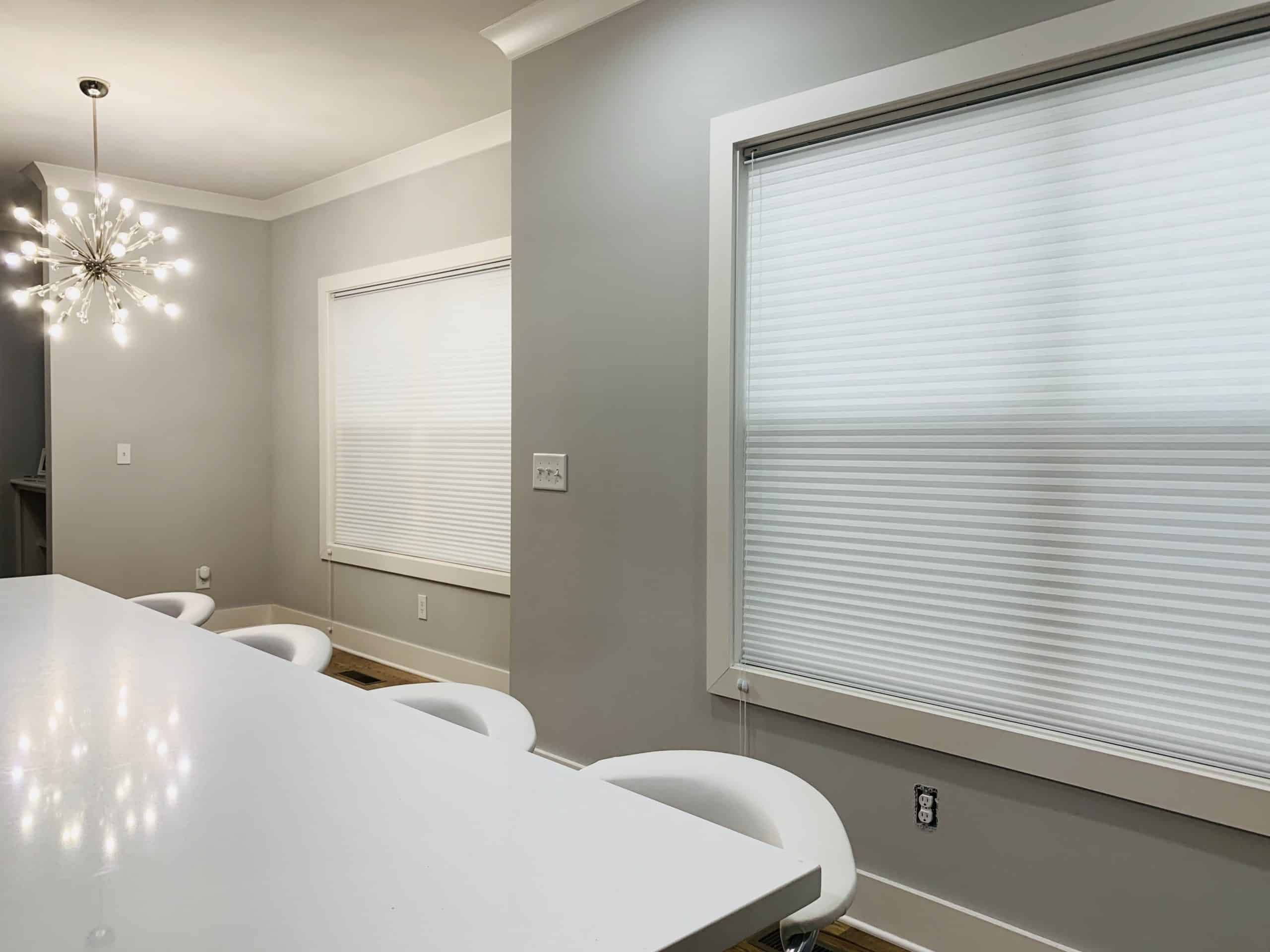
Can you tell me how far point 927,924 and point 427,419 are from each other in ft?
10.5

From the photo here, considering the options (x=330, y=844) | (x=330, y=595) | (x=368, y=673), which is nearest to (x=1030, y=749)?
(x=330, y=844)

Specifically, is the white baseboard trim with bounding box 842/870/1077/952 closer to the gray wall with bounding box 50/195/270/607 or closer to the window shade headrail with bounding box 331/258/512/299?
the window shade headrail with bounding box 331/258/512/299

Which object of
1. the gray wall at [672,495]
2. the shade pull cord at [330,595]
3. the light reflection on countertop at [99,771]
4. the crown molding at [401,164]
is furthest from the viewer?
the shade pull cord at [330,595]

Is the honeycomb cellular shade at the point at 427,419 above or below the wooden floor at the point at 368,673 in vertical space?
above

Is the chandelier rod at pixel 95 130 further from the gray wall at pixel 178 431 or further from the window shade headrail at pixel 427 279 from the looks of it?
the window shade headrail at pixel 427 279

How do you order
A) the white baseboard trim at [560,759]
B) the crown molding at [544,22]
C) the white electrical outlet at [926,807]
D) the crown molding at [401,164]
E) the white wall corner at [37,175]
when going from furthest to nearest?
the white wall corner at [37,175]
the crown molding at [401,164]
the white baseboard trim at [560,759]
the crown molding at [544,22]
the white electrical outlet at [926,807]

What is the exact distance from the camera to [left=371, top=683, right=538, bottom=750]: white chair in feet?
4.47

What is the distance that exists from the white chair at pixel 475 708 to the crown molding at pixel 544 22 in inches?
82.4

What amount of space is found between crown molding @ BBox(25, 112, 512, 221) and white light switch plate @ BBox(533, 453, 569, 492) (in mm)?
1694

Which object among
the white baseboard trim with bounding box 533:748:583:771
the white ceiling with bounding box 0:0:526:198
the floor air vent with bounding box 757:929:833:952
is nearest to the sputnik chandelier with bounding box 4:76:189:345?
the white ceiling with bounding box 0:0:526:198

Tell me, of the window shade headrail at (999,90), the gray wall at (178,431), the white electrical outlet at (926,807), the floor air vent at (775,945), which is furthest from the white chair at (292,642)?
the gray wall at (178,431)

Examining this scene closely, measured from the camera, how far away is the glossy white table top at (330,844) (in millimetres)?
616

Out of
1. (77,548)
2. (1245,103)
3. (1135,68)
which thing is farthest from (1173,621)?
(77,548)

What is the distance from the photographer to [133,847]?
736 millimetres
